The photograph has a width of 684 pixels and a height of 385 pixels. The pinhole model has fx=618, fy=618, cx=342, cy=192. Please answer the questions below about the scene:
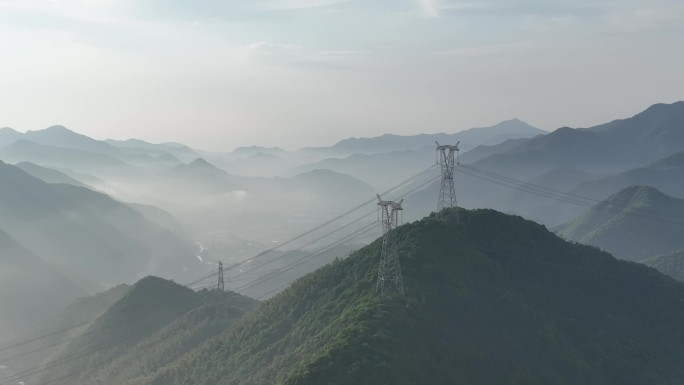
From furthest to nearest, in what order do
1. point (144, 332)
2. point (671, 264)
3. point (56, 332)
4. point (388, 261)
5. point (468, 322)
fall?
point (671, 264), point (56, 332), point (144, 332), point (388, 261), point (468, 322)

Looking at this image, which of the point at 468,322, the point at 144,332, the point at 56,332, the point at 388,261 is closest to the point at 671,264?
the point at 468,322

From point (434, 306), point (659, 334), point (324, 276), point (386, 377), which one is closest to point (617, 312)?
point (659, 334)

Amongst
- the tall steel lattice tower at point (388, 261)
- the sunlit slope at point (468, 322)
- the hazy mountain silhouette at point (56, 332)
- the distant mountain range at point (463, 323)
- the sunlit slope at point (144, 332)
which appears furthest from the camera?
the hazy mountain silhouette at point (56, 332)

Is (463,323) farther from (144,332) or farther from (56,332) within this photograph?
(56,332)

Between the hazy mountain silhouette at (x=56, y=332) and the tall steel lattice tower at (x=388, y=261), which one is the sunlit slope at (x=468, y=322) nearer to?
the tall steel lattice tower at (x=388, y=261)

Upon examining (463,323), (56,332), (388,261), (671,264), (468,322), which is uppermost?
(388,261)

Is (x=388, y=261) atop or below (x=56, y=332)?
atop

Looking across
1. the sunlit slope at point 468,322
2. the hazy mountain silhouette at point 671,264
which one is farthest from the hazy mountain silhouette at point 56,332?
the hazy mountain silhouette at point 671,264

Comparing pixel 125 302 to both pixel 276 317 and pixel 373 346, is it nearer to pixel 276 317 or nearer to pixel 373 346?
pixel 276 317
